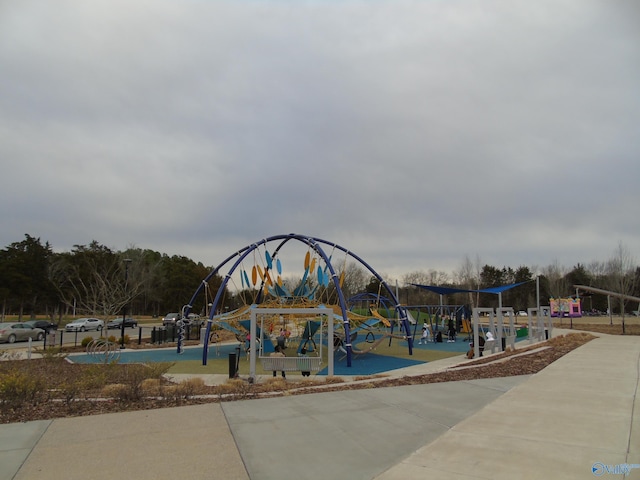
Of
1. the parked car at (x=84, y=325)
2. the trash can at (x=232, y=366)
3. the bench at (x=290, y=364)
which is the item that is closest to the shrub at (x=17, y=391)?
the trash can at (x=232, y=366)

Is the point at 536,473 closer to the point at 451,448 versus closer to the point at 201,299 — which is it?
the point at 451,448

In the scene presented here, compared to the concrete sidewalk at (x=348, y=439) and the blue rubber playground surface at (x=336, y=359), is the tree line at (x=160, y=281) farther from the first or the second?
the concrete sidewalk at (x=348, y=439)

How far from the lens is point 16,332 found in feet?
95.5

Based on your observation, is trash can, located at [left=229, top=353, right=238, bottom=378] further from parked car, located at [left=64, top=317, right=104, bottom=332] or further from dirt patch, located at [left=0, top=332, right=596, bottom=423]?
parked car, located at [left=64, top=317, right=104, bottom=332]

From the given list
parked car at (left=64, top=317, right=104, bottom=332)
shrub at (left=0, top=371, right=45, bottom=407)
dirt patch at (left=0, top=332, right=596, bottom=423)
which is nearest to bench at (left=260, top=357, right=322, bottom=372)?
dirt patch at (left=0, top=332, right=596, bottom=423)

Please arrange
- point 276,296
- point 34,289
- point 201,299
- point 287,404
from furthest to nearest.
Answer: point 201,299
point 34,289
point 276,296
point 287,404

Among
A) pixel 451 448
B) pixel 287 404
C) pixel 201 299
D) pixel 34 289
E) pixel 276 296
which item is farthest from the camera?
pixel 201 299

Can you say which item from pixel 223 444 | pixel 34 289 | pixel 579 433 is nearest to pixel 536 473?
pixel 579 433

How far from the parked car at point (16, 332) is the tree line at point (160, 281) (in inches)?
135

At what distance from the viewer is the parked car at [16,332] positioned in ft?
93.4

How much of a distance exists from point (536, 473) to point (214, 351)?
21.3 m

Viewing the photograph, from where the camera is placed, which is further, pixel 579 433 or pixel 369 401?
pixel 369 401

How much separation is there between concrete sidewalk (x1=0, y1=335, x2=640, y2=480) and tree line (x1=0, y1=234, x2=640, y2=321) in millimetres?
17851

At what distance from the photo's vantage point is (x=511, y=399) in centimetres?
803
